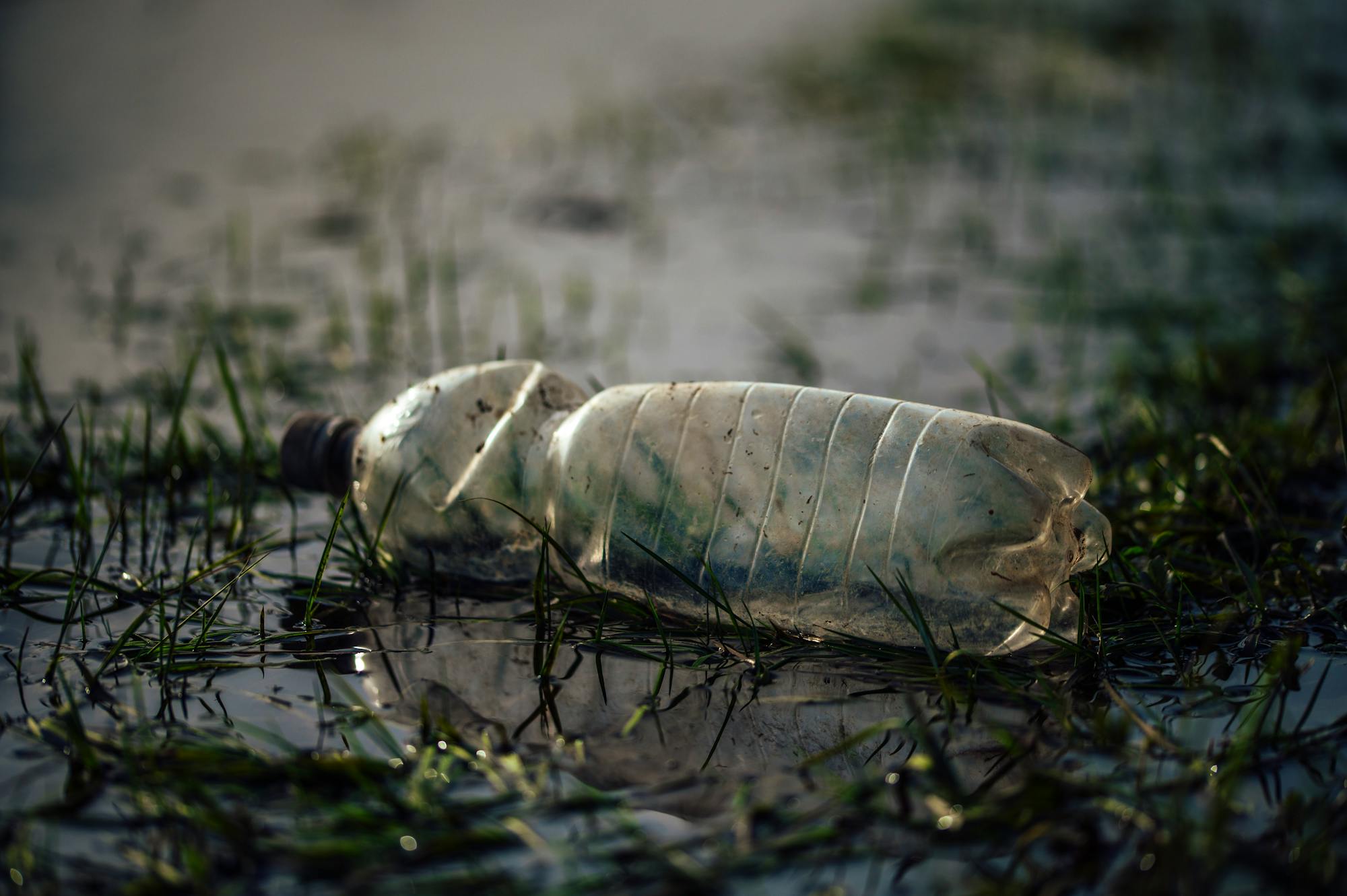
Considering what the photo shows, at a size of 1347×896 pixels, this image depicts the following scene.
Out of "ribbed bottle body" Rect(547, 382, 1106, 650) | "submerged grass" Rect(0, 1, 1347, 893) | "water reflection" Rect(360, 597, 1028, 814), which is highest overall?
"ribbed bottle body" Rect(547, 382, 1106, 650)

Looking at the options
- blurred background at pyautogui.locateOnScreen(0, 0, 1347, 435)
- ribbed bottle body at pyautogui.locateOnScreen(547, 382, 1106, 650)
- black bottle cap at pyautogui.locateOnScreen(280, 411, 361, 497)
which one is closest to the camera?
ribbed bottle body at pyautogui.locateOnScreen(547, 382, 1106, 650)

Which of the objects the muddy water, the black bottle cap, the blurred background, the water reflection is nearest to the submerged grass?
the water reflection

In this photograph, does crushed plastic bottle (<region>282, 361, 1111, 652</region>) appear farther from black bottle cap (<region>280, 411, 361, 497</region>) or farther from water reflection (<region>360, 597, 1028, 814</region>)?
water reflection (<region>360, 597, 1028, 814</region>)

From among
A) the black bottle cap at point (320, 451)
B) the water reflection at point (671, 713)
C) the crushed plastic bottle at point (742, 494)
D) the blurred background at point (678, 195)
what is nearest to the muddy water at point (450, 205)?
the blurred background at point (678, 195)

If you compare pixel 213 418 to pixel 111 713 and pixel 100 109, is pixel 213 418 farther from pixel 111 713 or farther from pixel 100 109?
pixel 100 109

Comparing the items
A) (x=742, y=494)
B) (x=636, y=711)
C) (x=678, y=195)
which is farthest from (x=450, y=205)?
(x=636, y=711)

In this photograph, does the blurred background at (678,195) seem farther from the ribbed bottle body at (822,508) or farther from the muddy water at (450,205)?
the ribbed bottle body at (822,508)
